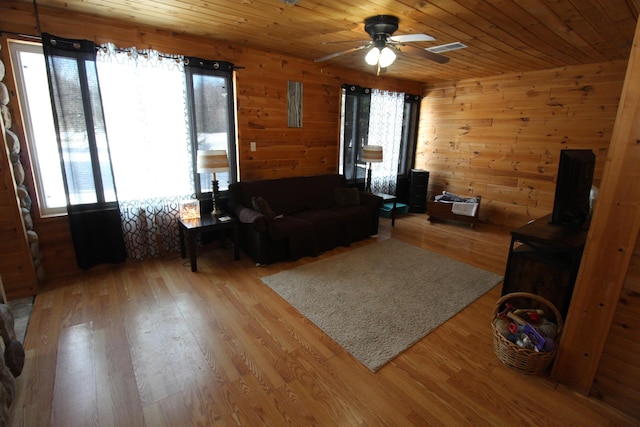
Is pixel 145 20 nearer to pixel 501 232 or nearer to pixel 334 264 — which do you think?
pixel 334 264

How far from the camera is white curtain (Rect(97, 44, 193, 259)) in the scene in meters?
3.03

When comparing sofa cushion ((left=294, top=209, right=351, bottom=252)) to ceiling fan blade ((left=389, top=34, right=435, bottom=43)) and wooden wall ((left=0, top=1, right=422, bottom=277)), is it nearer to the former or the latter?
wooden wall ((left=0, top=1, right=422, bottom=277))

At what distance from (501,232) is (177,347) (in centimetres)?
462

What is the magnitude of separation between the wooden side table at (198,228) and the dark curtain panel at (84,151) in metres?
0.59

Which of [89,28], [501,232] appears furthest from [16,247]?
[501,232]

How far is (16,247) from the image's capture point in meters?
2.62

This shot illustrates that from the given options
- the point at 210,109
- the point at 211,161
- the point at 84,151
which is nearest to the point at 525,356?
the point at 211,161

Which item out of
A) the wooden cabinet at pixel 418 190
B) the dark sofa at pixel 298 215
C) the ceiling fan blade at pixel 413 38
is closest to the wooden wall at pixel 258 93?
the dark sofa at pixel 298 215

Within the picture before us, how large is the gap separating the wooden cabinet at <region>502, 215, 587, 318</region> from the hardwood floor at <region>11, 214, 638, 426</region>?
0.47m

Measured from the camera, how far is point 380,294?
2854mm

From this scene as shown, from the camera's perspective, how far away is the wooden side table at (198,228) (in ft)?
10.3

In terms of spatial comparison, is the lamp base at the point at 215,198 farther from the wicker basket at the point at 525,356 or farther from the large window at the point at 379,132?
the wicker basket at the point at 525,356

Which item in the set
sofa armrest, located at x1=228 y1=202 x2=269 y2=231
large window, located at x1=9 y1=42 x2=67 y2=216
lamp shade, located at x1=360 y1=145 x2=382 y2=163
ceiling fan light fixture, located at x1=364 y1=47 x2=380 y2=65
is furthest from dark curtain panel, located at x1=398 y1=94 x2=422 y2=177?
large window, located at x1=9 y1=42 x2=67 y2=216

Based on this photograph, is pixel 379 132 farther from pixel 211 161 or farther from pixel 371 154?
pixel 211 161
